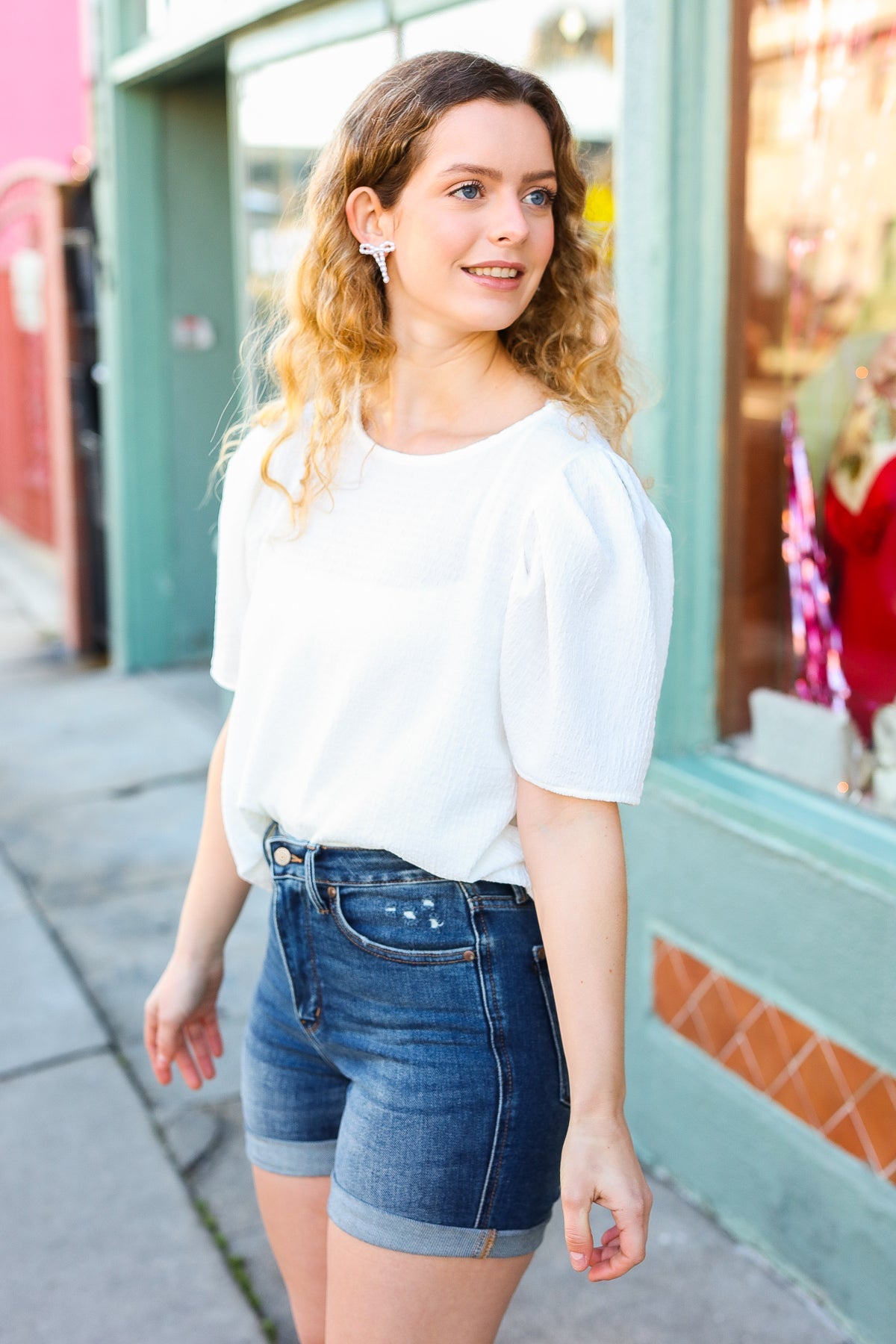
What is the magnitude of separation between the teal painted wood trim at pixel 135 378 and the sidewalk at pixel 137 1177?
214 cm

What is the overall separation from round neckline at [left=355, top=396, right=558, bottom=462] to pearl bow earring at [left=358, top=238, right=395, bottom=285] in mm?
183

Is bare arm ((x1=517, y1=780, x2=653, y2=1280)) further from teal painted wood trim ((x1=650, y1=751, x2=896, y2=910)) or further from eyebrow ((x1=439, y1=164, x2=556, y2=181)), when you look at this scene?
teal painted wood trim ((x1=650, y1=751, x2=896, y2=910))

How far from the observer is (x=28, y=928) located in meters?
4.02

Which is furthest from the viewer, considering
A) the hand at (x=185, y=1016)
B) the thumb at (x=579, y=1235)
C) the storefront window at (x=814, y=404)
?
the storefront window at (x=814, y=404)

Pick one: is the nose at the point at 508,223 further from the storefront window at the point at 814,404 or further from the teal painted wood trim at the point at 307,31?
the teal painted wood trim at the point at 307,31

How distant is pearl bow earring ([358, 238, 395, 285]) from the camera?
1458 millimetres

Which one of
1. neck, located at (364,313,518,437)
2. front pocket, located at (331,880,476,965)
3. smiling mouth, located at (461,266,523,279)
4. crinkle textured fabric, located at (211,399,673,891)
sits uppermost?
smiling mouth, located at (461,266,523,279)

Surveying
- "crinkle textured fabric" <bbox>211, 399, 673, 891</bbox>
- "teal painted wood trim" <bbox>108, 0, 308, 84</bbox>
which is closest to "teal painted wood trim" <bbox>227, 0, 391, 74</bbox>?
"teal painted wood trim" <bbox>108, 0, 308, 84</bbox>

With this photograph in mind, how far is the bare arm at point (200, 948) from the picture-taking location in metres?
1.68

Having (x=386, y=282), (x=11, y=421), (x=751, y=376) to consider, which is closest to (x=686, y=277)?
(x=751, y=376)

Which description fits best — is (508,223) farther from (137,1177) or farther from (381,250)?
(137,1177)

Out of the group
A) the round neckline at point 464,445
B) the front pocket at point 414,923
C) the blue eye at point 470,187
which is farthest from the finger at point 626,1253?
the blue eye at point 470,187

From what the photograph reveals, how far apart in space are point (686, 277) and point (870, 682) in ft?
2.91

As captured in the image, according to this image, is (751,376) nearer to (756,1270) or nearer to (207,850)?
(207,850)
